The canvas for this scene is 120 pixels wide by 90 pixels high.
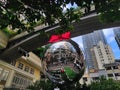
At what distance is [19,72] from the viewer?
12227 millimetres

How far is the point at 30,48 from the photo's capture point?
8.42 meters

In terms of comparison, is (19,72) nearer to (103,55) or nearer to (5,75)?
(5,75)

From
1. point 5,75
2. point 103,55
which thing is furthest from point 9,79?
point 103,55

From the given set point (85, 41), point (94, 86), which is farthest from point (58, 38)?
point (85, 41)

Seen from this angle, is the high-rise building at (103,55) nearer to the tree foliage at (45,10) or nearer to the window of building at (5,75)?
the window of building at (5,75)

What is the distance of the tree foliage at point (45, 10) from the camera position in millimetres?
2184

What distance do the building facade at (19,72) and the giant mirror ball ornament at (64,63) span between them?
798 cm

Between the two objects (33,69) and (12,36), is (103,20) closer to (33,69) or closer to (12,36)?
(12,36)

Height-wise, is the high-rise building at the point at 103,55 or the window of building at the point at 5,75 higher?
the high-rise building at the point at 103,55

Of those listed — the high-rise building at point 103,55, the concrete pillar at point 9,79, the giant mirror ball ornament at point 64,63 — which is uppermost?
the high-rise building at point 103,55

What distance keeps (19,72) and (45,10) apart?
10820mm

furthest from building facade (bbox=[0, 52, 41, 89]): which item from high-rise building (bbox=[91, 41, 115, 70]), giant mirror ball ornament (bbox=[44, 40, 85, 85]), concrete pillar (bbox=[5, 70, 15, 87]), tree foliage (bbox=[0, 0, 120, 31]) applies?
high-rise building (bbox=[91, 41, 115, 70])

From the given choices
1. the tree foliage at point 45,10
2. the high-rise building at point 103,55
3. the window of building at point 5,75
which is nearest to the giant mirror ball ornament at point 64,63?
the tree foliage at point 45,10

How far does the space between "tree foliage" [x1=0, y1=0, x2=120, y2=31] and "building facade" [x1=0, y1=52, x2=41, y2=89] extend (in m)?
8.31
